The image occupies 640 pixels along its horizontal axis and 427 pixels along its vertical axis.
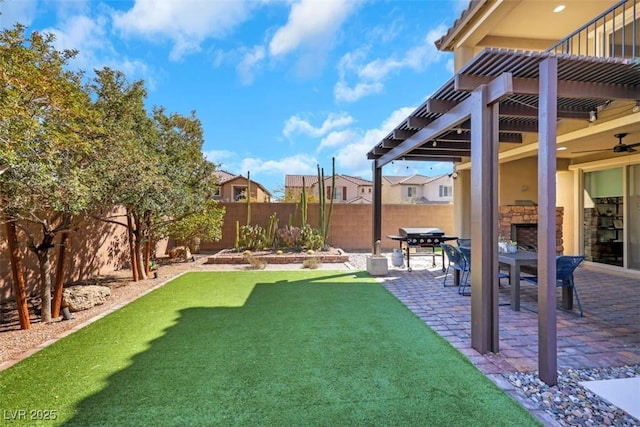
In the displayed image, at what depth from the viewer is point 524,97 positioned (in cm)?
462

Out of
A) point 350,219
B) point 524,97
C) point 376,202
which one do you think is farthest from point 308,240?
point 524,97

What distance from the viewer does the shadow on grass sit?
2.41 meters

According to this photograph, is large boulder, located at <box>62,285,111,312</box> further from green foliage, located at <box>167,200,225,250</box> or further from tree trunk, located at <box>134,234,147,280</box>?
green foliage, located at <box>167,200,225,250</box>

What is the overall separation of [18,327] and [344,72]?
519 inches

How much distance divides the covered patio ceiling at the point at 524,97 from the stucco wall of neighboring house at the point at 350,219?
573 centimetres

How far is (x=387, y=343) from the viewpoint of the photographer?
3734mm

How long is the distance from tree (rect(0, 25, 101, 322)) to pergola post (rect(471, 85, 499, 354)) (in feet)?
14.3

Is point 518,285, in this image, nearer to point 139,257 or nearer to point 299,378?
point 299,378

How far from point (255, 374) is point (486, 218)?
2.77 meters

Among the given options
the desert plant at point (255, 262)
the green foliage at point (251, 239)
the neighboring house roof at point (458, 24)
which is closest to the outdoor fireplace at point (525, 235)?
the neighboring house roof at point (458, 24)

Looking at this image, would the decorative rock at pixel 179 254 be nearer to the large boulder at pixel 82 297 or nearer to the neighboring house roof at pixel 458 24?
the large boulder at pixel 82 297

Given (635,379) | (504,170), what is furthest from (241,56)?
(635,379)

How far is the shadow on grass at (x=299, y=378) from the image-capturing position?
2.41 metres

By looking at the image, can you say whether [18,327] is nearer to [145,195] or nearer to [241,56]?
[145,195]
